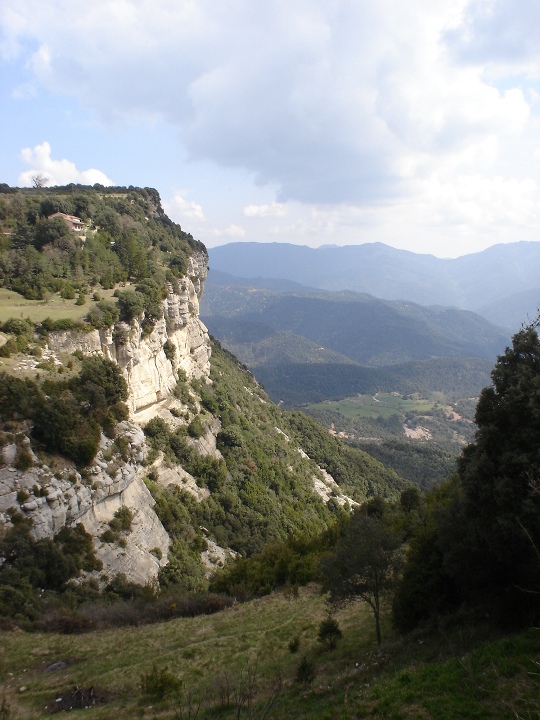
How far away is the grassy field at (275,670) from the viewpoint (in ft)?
28.3

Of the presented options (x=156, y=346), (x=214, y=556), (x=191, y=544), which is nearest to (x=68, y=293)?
(x=156, y=346)

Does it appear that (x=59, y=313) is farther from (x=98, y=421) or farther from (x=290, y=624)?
(x=290, y=624)

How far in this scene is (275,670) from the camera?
1377cm

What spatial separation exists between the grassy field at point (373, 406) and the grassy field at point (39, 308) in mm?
141188

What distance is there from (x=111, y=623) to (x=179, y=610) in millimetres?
3483

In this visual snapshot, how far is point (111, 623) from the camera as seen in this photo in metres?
18.6

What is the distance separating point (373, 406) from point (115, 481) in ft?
552

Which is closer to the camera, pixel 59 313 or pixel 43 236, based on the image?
pixel 59 313

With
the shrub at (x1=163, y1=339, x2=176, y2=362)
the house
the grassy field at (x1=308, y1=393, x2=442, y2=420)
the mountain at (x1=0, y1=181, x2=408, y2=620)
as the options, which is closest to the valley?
the mountain at (x1=0, y1=181, x2=408, y2=620)

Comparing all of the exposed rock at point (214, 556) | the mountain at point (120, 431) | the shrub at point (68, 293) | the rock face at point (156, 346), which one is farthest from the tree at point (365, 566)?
the shrub at point (68, 293)

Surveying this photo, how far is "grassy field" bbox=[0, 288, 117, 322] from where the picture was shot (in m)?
28.2

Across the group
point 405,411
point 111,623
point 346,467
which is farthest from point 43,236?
point 405,411

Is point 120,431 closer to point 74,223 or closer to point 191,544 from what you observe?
point 191,544

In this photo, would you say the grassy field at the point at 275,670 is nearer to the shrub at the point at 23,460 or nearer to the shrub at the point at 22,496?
the shrub at the point at 22,496
